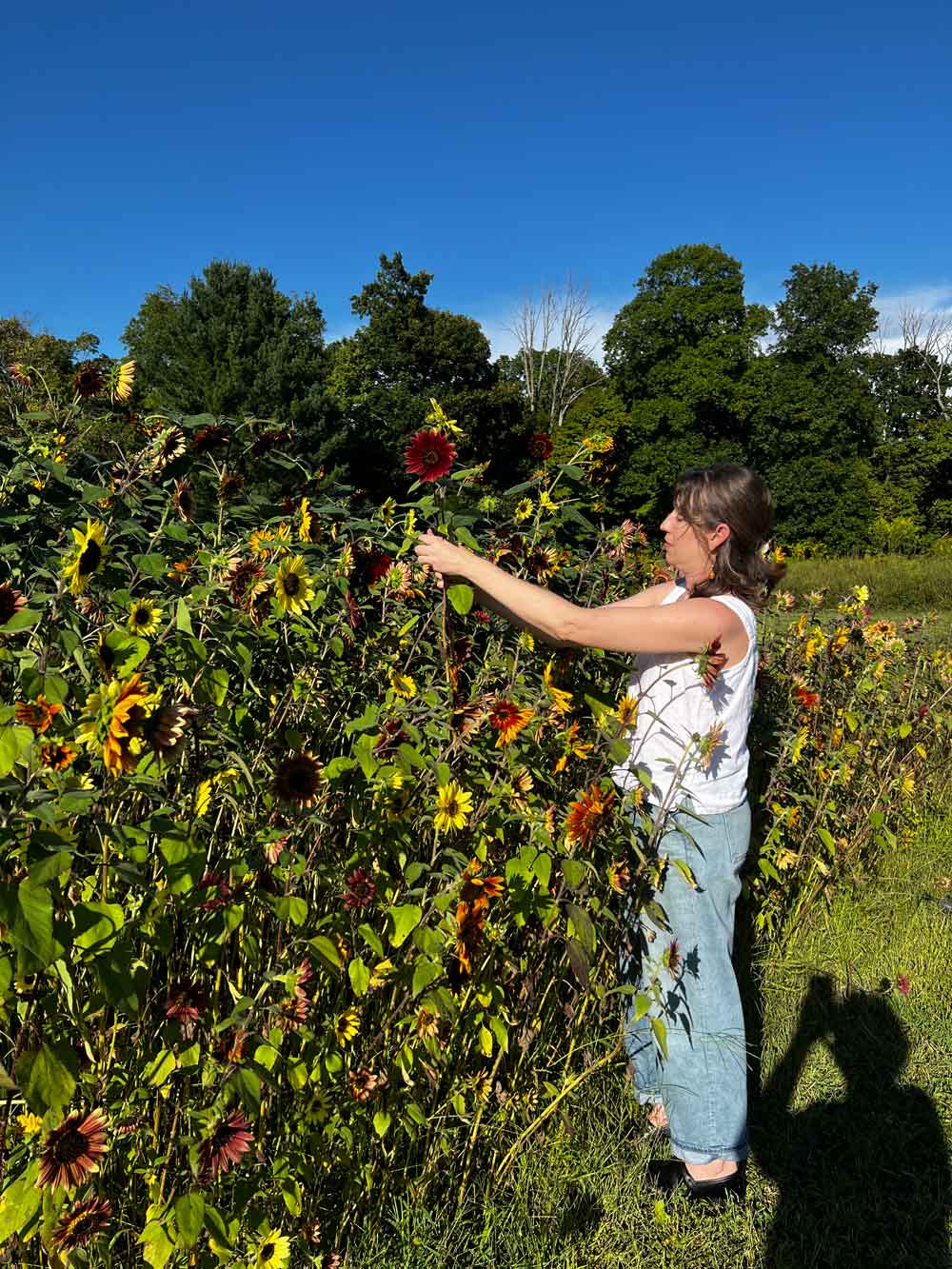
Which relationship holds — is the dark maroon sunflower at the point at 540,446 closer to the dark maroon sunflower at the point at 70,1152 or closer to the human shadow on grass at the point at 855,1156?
the dark maroon sunflower at the point at 70,1152

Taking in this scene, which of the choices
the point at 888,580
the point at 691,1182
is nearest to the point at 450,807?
the point at 691,1182

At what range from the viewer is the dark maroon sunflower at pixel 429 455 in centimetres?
156

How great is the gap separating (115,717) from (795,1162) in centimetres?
209

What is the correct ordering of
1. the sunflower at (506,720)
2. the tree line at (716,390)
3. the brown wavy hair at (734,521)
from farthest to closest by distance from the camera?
the tree line at (716,390) < the brown wavy hair at (734,521) < the sunflower at (506,720)

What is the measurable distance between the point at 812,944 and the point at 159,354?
29312 millimetres

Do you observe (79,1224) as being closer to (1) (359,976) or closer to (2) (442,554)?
(1) (359,976)

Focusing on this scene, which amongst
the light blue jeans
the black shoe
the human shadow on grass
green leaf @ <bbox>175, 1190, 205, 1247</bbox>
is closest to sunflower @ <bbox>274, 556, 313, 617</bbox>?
green leaf @ <bbox>175, 1190, 205, 1247</bbox>

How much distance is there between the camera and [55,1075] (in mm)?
1035

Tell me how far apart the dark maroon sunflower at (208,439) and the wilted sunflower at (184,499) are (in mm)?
62

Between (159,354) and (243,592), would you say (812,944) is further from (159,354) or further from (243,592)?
(159,354)

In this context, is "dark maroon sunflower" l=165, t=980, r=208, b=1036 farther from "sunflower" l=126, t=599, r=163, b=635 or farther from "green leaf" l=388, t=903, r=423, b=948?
"sunflower" l=126, t=599, r=163, b=635

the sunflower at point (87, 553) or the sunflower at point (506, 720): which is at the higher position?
the sunflower at point (87, 553)

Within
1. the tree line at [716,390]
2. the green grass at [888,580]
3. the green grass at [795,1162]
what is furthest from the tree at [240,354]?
the green grass at [795,1162]

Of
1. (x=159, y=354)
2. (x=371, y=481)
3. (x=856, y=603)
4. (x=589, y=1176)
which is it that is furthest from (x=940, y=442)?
(x=589, y=1176)
